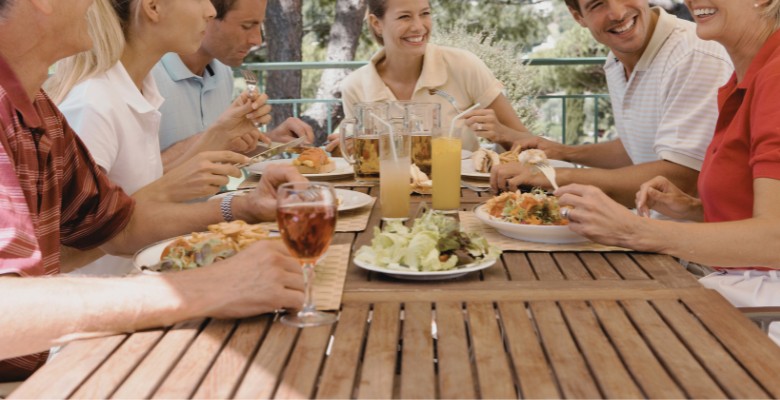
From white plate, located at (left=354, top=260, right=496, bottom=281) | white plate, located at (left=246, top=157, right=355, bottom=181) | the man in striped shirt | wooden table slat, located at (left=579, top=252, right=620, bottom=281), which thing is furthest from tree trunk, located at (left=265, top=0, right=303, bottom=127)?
white plate, located at (left=354, top=260, right=496, bottom=281)

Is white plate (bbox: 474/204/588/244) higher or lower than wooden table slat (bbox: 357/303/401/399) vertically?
lower

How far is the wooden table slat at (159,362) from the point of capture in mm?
987

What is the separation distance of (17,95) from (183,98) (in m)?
1.78

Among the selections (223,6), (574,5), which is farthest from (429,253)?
(223,6)

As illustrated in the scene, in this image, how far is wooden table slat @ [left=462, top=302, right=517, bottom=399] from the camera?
968mm

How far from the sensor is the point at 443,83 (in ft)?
12.0

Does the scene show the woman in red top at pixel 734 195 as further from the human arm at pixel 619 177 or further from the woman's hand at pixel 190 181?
the woman's hand at pixel 190 181

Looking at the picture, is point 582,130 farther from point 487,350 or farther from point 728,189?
point 487,350

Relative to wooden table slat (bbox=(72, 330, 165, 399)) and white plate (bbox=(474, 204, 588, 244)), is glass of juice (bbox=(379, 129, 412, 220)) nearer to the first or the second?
white plate (bbox=(474, 204, 588, 244))

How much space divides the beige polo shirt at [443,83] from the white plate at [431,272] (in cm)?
221

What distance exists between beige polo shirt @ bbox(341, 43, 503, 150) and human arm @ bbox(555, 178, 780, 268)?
6.56ft

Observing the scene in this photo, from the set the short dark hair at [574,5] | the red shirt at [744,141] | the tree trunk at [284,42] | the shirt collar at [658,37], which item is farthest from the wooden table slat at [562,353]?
the tree trunk at [284,42]

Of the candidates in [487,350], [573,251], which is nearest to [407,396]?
[487,350]

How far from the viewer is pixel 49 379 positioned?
1.02 m
